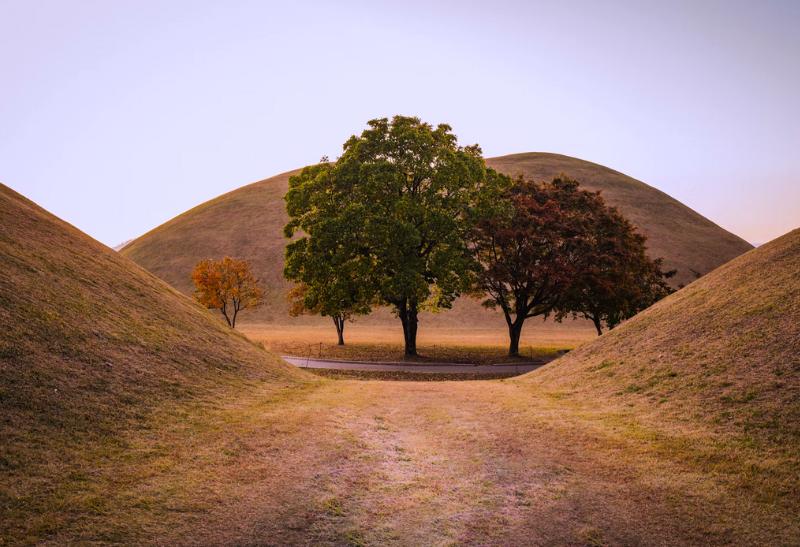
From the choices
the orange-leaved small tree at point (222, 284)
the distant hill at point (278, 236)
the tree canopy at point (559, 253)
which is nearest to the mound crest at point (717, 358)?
the tree canopy at point (559, 253)

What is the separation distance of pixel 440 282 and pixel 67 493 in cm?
3835

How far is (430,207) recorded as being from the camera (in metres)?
46.2

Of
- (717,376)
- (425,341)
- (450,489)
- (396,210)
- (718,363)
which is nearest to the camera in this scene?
(450,489)

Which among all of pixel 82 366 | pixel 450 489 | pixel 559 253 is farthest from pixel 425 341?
pixel 450 489

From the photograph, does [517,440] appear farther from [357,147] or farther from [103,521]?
[357,147]

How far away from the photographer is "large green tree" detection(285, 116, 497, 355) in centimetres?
4406

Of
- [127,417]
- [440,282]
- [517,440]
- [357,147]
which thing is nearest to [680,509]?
[517,440]

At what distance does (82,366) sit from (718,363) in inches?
791

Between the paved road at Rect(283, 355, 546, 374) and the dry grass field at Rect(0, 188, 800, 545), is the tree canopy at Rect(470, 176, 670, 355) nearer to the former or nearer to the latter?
the paved road at Rect(283, 355, 546, 374)

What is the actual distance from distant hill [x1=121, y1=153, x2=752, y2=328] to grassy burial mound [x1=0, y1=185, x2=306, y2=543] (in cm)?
7967

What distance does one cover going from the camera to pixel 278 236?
136 metres

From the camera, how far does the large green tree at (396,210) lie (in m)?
44.1

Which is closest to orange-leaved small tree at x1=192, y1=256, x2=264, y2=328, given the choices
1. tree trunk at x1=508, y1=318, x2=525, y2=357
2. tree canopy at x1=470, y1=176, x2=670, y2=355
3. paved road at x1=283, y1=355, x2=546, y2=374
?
paved road at x1=283, y1=355, x2=546, y2=374

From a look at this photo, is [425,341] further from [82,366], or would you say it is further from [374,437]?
[82,366]
